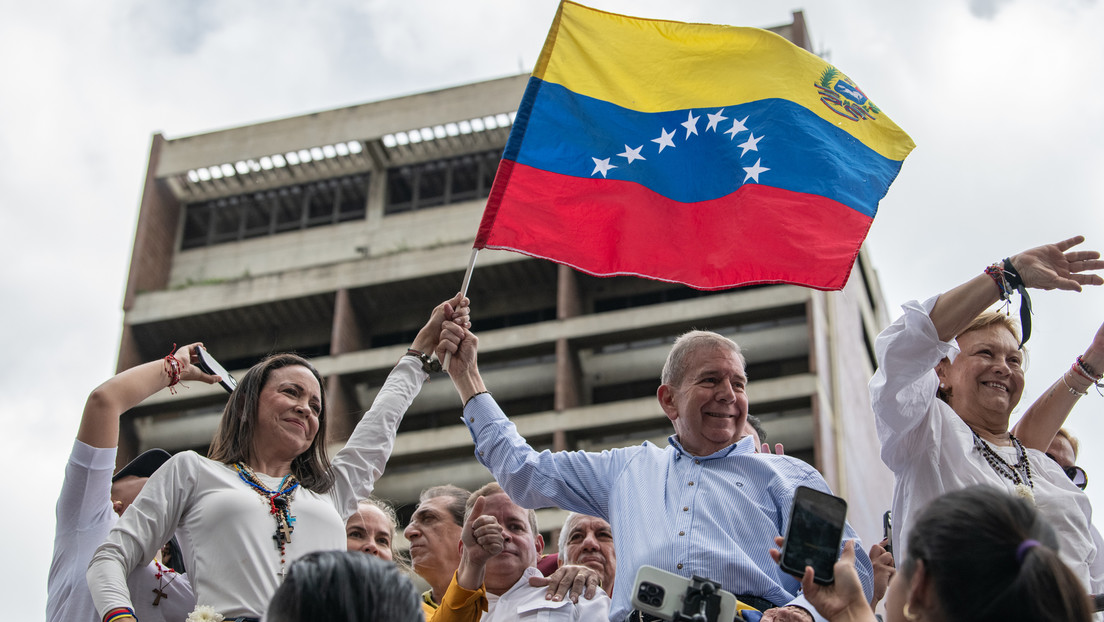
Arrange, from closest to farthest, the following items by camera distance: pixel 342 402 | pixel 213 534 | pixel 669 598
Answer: pixel 669 598 → pixel 213 534 → pixel 342 402

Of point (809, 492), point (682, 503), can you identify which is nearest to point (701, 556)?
point (682, 503)

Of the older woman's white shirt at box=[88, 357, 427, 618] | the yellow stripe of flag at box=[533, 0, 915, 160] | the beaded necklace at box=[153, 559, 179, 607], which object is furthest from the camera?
the yellow stripe of flag at box=[533, 0, 915, 160]

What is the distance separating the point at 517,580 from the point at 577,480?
0.70 metres

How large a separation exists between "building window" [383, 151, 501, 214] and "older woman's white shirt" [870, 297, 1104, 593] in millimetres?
35701

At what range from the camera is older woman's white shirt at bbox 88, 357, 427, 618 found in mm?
4324

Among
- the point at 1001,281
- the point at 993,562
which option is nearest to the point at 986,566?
the point at 993,562

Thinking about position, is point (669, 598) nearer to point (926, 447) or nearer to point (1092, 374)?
point (926, 447)

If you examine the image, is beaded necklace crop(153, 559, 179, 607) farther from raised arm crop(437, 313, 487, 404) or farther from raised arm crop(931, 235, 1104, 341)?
raised arm crop(931, 235, 1104, 341)

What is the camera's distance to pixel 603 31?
652cm

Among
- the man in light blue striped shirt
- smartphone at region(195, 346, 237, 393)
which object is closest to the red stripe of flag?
Result: the man in light blue striped shirt

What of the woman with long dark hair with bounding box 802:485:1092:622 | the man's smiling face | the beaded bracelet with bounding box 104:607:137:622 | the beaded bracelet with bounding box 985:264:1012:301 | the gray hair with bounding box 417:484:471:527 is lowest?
the beaded bracelet with bounding box 104:607:137:622

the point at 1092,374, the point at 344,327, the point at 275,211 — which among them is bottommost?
the point at 1092,374

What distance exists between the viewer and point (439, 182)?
41.5m

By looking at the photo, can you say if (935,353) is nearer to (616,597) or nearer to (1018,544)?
(616,597)
